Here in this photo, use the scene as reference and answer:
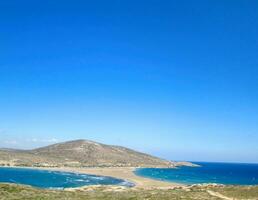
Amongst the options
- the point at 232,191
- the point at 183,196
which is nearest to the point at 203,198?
the point at 183,196

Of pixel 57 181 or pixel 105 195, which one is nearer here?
pixel 105 195

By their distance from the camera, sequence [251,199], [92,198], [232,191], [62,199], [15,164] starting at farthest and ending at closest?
[15,164]
[232,191]
[251,199]
[92,198]
[62,199]

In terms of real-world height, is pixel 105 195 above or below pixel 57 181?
above

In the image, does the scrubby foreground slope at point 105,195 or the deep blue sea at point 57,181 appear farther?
the deep blue sea at point 57,181

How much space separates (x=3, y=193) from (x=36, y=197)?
503 centimetres

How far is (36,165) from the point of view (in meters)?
198

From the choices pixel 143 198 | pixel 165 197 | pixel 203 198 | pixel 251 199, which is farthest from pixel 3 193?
pixel 251 199

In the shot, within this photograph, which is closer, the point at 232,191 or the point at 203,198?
the point at 203,198

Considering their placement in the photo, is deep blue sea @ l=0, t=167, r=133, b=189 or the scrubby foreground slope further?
deep blue sea @ l=0, t=167, r=133, b=189

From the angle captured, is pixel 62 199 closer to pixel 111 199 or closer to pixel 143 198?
pixel 111 199

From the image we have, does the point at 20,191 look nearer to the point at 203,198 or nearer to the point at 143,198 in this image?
the point at 143,198

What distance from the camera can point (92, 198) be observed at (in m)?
49.2

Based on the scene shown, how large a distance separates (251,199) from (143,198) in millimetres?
16863

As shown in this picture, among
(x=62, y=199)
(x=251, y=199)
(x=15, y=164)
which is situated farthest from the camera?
(x=15, y=164)
